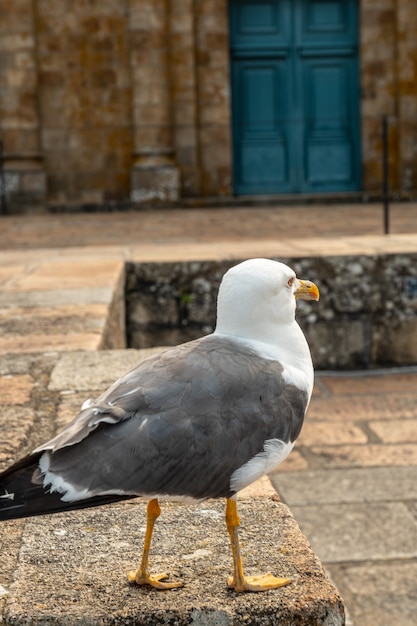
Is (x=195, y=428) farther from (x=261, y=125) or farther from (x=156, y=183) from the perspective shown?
(x=261, y=125)

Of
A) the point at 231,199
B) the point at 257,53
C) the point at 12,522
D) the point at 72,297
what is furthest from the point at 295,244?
the point at 257,53

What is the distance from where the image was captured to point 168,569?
179 cm

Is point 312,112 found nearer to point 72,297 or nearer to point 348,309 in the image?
point 348,309

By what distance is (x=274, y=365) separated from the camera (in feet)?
5.63

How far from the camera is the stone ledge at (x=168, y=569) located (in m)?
1.61

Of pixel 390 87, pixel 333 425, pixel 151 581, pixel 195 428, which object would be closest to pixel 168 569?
pixel 151 581

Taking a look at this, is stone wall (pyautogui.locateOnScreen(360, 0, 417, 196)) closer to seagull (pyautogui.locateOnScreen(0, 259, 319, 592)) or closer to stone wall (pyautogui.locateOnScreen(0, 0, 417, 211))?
stone wall (pyautogui.locateOnScreen(0, 0, 417, 211))

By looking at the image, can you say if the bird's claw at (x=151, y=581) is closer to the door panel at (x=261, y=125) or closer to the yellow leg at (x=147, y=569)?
the yellow leg at (x=147, y=569)

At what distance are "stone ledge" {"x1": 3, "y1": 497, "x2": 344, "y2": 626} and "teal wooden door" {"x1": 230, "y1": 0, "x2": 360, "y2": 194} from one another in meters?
12.1

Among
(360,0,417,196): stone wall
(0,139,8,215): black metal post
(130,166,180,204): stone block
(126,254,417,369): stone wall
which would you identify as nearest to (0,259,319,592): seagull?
(126,254,417,369): stone wall

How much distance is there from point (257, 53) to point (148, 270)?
343 inches

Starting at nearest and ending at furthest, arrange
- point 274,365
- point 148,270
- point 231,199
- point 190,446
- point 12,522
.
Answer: point 190,446
point 274,365
point 12,522
point 148,270
point 231,199

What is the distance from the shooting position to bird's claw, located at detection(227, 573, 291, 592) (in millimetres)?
1661

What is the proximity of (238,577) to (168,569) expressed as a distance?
178mm
